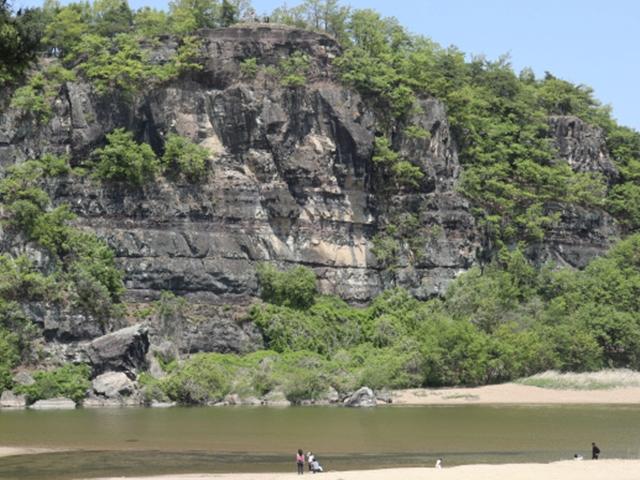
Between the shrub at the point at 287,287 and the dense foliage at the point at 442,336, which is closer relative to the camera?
the dense foliage at the point at 442,336

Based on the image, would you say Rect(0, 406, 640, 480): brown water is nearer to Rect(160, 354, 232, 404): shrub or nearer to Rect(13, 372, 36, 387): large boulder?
Rect(160, 354, 232, 404): shrub

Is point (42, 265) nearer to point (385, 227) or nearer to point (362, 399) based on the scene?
point (362, 399)

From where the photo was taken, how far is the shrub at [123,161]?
98.7 metres

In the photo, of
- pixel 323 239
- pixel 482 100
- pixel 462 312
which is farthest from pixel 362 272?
pixel 482 100

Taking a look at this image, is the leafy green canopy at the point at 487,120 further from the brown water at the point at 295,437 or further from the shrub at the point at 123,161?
the brown water at the point at 295,437

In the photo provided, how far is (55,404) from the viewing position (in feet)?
260

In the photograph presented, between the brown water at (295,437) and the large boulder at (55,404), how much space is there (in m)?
3.92

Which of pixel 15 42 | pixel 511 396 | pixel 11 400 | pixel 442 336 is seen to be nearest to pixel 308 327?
pixel 442 336

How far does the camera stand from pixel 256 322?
95.1m

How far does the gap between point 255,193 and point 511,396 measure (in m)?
32.6

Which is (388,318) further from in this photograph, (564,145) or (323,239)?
(564,145)

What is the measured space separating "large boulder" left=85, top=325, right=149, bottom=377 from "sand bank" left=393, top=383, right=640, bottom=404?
19721 mm

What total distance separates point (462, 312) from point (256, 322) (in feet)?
58.9

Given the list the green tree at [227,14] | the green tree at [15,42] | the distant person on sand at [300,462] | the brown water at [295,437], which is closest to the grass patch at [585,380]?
the brown water at [295,437]
